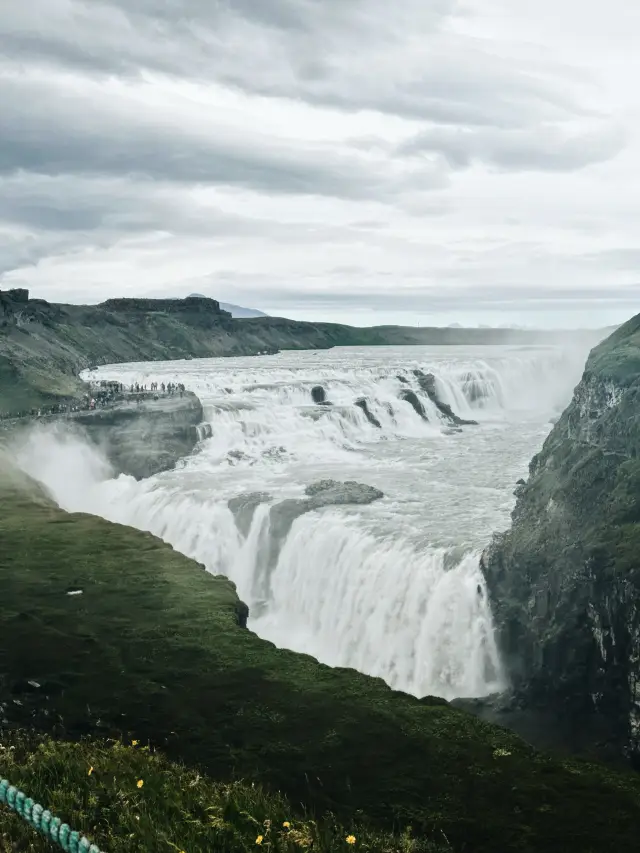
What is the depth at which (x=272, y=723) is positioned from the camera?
48.6 feet

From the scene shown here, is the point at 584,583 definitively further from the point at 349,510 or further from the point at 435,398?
the point at 435,398

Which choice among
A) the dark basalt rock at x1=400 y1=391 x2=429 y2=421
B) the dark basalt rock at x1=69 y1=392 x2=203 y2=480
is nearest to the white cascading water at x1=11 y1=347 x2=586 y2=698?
the dark basalt rock at x1=400 y1=391 x2=429 y2=421

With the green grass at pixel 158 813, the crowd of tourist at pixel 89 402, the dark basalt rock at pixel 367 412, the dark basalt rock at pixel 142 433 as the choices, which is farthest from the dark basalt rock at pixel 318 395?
the green grass at pixel 158 813

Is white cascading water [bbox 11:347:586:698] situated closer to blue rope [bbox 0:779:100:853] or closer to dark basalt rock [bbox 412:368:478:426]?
dark basalt rock [bbox 412:368:478:426]

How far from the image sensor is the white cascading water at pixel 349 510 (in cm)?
2541

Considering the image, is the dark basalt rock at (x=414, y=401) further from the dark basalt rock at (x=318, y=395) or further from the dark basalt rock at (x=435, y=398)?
the dark basalt rock at (x=318, y=395)

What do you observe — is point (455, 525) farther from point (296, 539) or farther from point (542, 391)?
point (542, 391)

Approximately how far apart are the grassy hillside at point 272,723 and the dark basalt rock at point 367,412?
1650 inches

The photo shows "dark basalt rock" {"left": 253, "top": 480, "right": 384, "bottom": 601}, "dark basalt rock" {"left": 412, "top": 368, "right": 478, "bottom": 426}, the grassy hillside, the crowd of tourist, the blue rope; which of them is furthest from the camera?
"dark basalt rock" {"left": 412, "top": 368, "right": 478, "bottom": 426}

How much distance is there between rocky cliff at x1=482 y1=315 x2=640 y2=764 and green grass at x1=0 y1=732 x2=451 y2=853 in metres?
10.2

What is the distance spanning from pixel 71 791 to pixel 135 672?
730 cm

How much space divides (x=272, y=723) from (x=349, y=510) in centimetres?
1961

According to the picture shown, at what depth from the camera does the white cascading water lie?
83.4 feet

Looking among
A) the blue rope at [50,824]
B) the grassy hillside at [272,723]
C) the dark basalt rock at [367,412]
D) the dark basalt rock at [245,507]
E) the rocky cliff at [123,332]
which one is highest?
the rocky cliff at [123,332]
